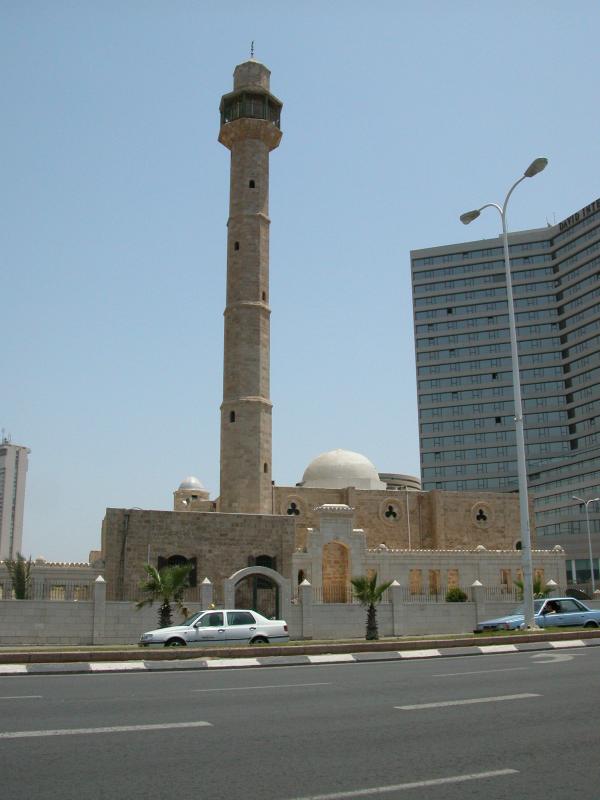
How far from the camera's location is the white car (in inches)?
774

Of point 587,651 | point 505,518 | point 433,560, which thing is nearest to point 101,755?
point 587,651

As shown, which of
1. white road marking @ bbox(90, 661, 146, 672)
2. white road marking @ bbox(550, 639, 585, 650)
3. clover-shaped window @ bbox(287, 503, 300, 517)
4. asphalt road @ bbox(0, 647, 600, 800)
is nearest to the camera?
asphalt road @ bbox(0, 647, 600, 800)

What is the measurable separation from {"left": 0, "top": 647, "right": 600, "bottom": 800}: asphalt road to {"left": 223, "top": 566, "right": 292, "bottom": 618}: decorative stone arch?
17.3 meters

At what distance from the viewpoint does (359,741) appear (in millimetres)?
6875

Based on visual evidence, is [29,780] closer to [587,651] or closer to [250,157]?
[587,651]

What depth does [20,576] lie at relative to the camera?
95.6 feet

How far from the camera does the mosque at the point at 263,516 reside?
3256 centimetres

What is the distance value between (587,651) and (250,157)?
31.4m

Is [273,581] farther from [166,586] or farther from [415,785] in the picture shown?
[415,785]

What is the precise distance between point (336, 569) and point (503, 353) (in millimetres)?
63027

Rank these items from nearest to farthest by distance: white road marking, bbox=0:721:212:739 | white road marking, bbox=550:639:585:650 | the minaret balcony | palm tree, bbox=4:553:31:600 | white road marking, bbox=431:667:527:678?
white road marking, bbox=0:721:212:739 → white road marking, bbox=431:667:527:678 → white road marking, bbox=550:639:585:650 → palm tree, bbox=4:553:31:600 → the minaret balcony

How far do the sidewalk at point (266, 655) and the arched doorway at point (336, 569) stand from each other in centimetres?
1686

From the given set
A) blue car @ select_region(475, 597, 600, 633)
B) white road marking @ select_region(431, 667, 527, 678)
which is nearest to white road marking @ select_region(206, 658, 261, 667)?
white road marking @ select_region(431, 667, 527, 678)

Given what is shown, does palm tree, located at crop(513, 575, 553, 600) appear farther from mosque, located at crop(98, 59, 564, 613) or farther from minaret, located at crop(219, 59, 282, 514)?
minaret, located at crop(219, 59, 282, 514)
